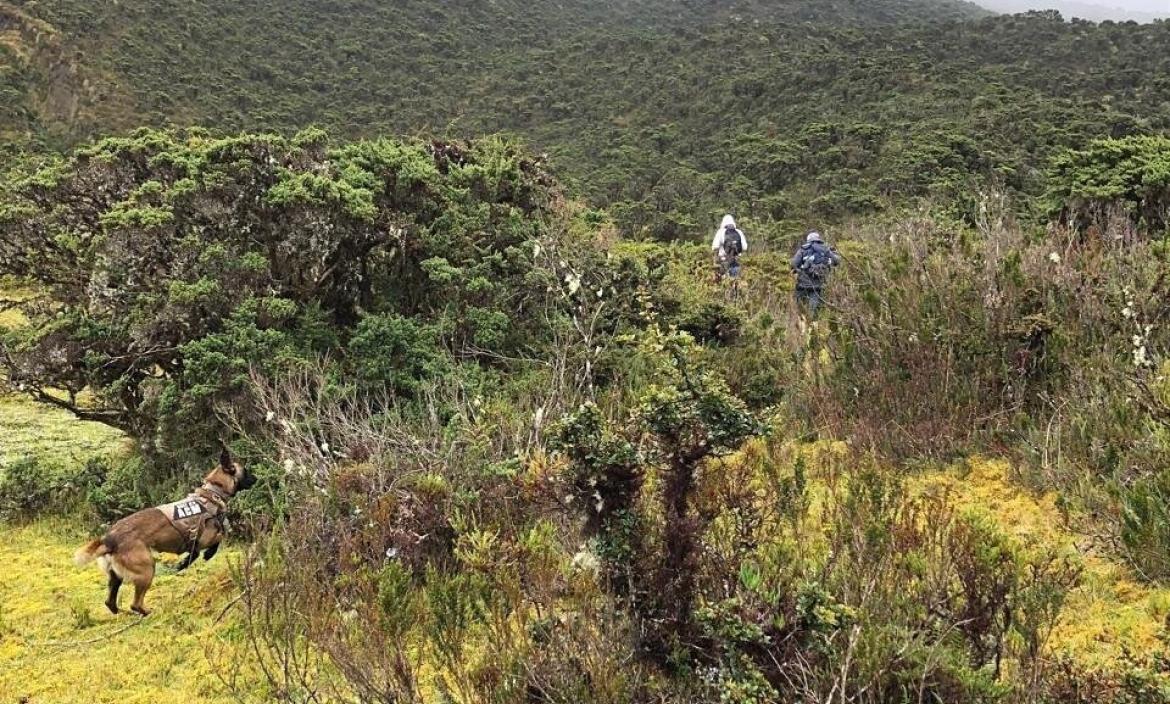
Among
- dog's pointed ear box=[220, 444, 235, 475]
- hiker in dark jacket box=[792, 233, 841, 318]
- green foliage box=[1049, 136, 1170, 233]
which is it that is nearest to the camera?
dog's pointed ear box=[220, 444, 235, 475]

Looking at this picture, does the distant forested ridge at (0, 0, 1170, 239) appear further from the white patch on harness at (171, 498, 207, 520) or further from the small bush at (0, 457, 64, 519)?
the white patch on harness at (171, 498, 207, 520)

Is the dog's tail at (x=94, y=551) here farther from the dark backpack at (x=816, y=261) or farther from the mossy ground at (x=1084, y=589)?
the dark backpack at (x=816, y=261)

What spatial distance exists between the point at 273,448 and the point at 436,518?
1.97 meters

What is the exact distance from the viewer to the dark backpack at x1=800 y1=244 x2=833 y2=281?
30.1 ft

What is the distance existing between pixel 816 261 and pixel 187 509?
6939 mm

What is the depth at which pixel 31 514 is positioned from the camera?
6707 millimetres

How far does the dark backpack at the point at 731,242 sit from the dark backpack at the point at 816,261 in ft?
5.26

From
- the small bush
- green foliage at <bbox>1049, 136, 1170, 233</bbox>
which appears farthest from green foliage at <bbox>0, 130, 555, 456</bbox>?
green foliage at <bbox>1049, 136, 1170, 233</bbox>

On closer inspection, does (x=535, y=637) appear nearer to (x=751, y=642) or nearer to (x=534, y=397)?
(x=751, y=642)

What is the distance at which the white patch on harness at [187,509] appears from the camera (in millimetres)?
4594

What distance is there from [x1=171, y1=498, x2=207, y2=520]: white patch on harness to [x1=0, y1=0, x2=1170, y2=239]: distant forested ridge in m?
16.7

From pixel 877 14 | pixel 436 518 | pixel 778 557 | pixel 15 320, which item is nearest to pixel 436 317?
pixel 436 518

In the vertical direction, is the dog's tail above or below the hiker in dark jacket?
below

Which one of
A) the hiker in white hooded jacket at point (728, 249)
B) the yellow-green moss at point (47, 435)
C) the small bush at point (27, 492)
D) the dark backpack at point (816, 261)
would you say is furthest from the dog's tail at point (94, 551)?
the hiker in white hooded jacket at point (728, 249)
